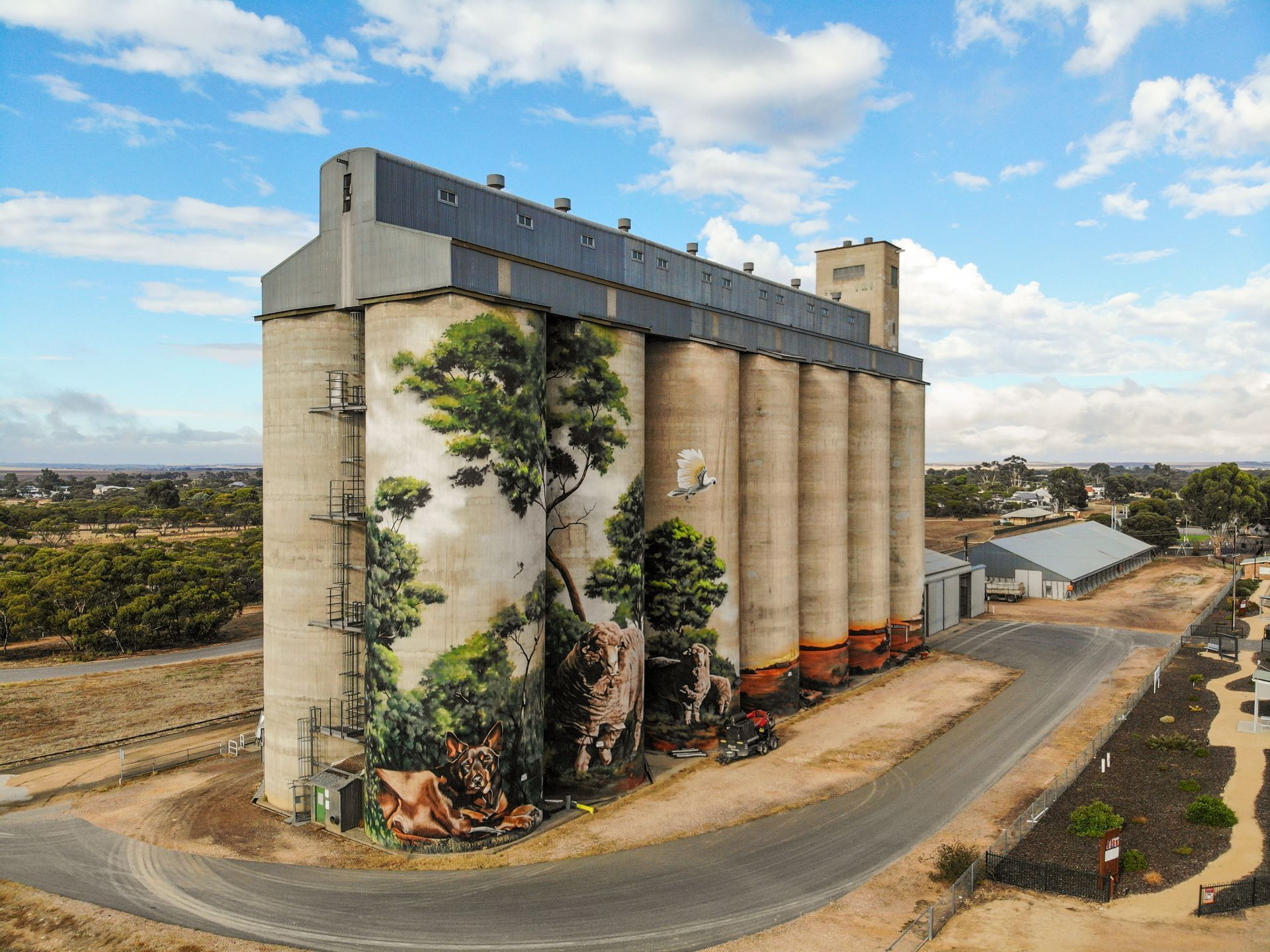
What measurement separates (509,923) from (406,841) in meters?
6.45

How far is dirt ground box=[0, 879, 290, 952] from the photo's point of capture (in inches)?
934

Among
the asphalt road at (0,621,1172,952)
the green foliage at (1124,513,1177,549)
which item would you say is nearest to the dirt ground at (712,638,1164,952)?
the asphalt road at (0,621,1172,952)

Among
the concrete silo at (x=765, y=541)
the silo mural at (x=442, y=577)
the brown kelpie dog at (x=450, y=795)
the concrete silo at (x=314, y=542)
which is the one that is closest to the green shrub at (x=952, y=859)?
the silo mural at (x=442, y=577)

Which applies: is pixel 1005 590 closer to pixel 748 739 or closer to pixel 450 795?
pixel 748 739

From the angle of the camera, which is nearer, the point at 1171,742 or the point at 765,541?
the point at 1171,742

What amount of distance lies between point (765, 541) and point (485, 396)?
21548mm

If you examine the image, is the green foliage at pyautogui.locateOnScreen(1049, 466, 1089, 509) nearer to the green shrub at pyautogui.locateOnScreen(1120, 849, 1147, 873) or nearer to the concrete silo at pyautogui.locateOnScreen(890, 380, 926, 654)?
the concrete silo at pyautogui.locateOnScreen(890, 380, 926, 654)

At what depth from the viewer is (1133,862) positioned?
27750mm

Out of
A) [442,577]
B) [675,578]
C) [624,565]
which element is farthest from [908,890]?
[442,577]

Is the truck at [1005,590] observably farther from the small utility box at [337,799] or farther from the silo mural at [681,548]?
the small utility box at [337,799]

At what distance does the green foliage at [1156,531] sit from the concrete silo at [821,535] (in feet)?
315

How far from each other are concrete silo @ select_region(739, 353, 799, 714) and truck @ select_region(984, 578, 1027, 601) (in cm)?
4982

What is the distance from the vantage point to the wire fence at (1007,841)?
23734mm

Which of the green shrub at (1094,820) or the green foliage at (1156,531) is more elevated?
the green foliage at (1156,531)
